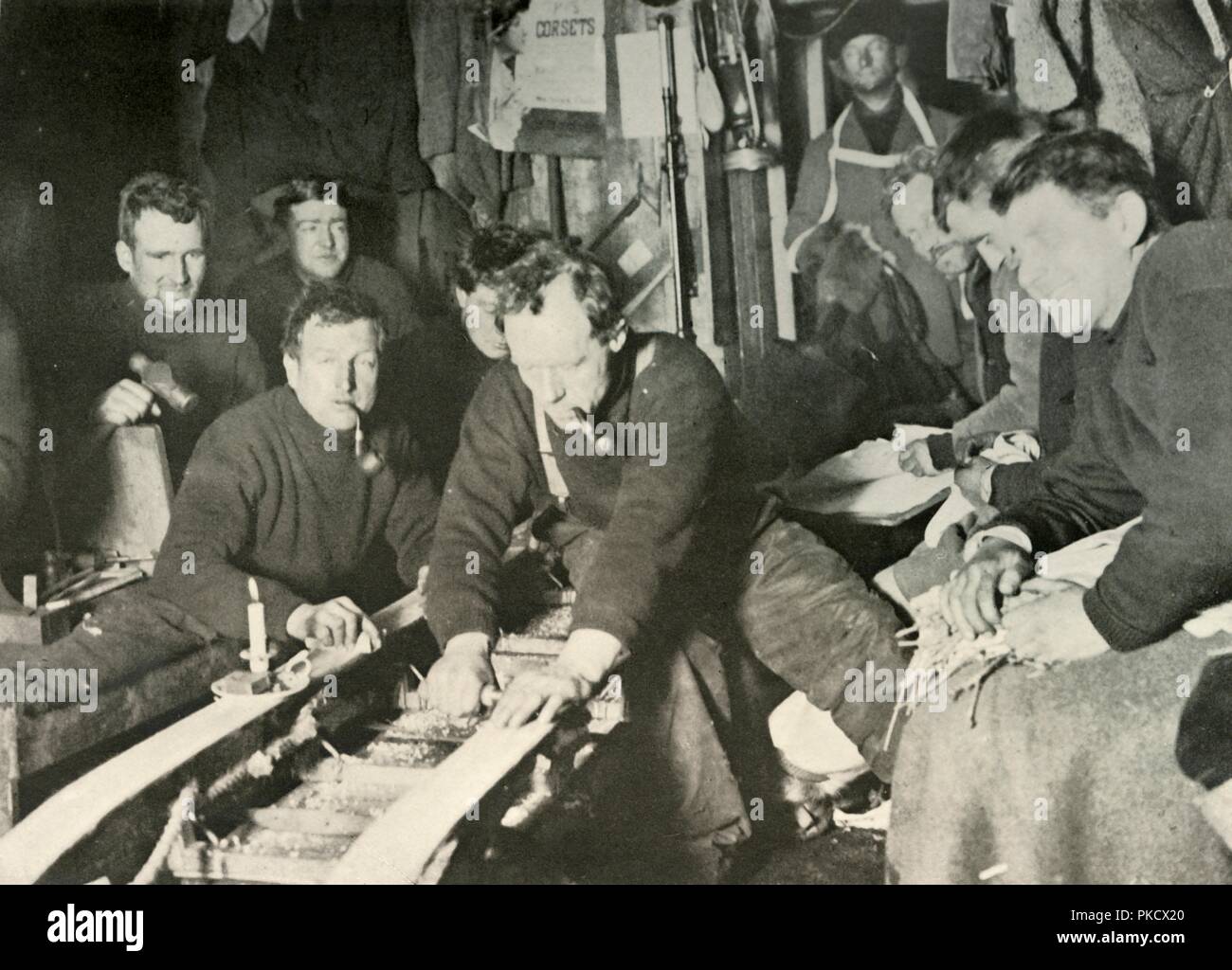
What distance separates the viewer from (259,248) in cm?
266

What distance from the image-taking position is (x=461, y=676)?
2545mm

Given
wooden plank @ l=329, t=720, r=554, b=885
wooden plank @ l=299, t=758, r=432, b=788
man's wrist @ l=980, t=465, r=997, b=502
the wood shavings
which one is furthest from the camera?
man's wrist @ l=980, t=465, r=997, b=502

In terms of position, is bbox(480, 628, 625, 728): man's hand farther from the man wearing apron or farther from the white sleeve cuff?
the man wearing apron

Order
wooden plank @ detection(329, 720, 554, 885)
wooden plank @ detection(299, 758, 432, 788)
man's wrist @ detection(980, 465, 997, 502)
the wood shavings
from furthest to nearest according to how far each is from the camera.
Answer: man's wrist @ detection(980, 465, 997, 502) → wooden plank @ detection(299, 758, 432, 788) → the wood shavings → wooden plank @ detection(329, 720, 554, 885)

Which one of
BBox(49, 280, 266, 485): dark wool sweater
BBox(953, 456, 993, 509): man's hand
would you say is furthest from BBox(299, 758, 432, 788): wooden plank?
BBox(953, 456, 993, 509): man's hand

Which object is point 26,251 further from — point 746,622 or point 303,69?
point 746,622

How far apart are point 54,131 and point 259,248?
0.53 m

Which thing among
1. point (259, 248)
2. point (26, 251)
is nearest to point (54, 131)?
point (26, 251)

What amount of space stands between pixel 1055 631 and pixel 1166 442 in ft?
1.48

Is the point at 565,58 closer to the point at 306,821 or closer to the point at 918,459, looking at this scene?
the point at 918,459

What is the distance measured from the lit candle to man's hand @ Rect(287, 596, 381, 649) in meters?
0.06

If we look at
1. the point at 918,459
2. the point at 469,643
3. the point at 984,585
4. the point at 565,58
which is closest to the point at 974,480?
the point at 918,459

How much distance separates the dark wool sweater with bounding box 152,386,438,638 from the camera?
2588 mm

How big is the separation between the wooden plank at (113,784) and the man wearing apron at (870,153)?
1577mm
